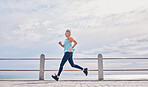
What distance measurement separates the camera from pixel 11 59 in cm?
852

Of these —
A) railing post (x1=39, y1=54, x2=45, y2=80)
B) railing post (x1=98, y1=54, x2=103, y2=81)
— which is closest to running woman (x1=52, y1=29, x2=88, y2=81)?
railing post (x1=39, y1=54, x2=45, y2=80)

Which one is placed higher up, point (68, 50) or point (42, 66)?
point (68, 50)

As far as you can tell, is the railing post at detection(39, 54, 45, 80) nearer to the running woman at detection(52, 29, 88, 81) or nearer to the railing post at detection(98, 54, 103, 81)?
the running woman at detection(52, 29, 88, 81)

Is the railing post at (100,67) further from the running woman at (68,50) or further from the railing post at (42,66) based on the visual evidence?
the railing post at (42,66)

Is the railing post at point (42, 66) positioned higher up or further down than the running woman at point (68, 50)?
further down

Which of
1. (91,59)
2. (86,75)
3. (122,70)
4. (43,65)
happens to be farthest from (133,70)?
(43,65)

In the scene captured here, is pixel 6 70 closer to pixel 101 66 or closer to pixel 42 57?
pixel 42 57

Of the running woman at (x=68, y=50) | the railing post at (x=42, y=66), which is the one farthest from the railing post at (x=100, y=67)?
the railing post at (x=42, y=66)

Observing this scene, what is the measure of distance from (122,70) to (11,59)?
17.8 feet

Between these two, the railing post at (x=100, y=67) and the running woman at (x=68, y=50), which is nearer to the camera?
the running woman at (x=68, y=50)

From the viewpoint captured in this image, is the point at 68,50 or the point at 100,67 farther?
the point at 100,67

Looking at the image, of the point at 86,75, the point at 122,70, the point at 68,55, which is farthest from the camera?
the point at 122,70

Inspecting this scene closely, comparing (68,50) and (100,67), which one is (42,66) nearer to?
(100,67)

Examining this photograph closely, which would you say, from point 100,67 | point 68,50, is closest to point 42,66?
point 100,67
